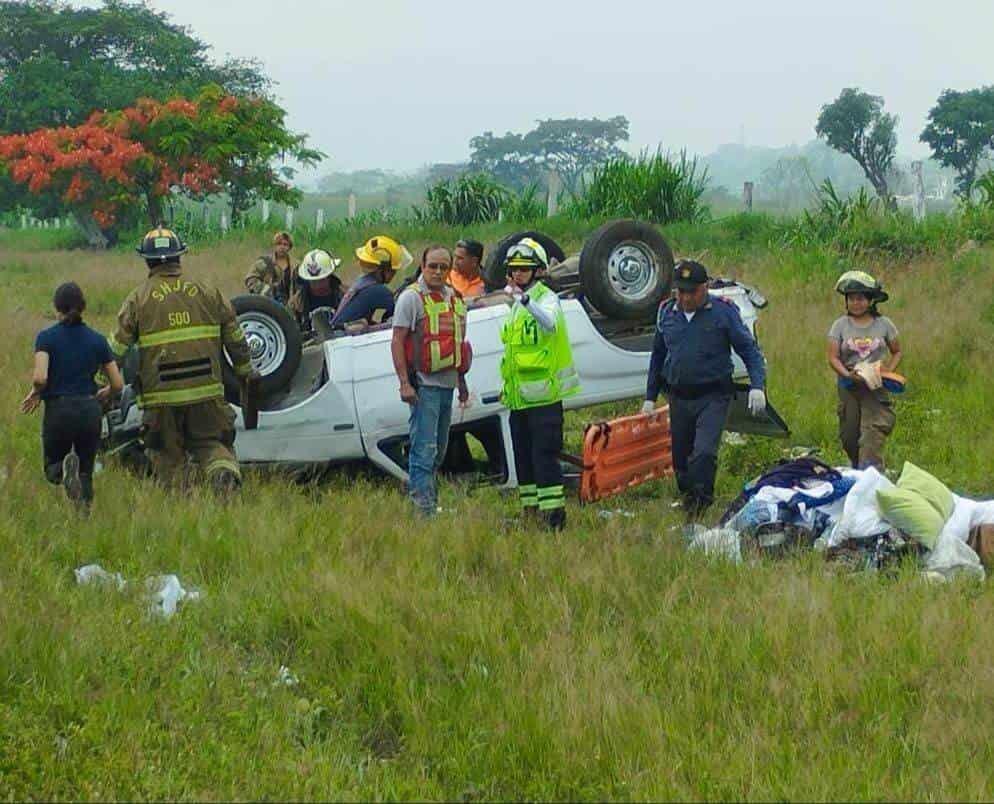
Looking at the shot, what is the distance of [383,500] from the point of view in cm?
763

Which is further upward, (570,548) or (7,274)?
(570,548)

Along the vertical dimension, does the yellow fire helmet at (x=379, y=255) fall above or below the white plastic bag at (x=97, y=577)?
above

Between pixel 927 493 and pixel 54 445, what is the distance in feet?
14.8

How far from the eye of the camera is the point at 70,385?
700 cm

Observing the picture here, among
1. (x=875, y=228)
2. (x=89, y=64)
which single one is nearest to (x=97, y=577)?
(x=875, y=228)

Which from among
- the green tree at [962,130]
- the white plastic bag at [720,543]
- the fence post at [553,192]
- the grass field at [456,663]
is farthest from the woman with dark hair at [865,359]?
the green tree at [962,130]

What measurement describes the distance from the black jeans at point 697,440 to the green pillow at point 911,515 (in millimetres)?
1456

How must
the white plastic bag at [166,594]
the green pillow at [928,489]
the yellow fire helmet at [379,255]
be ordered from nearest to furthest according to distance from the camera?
1. the white plastic bag at [166,594]
2. the green pillow at [928,489]
3. the yellow fire helmet at [379,255]

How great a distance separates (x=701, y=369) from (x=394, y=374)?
187 centimetres

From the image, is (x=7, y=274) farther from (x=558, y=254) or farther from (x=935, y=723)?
(x=935, y=723)

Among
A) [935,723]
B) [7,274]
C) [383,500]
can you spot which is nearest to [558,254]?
[383,500]

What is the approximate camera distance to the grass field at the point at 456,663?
13.6 feet

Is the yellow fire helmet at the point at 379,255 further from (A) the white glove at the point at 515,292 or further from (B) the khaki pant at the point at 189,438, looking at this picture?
(B) the khaki pant at the point at 189,438

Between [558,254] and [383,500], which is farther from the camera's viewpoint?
[558,254]
